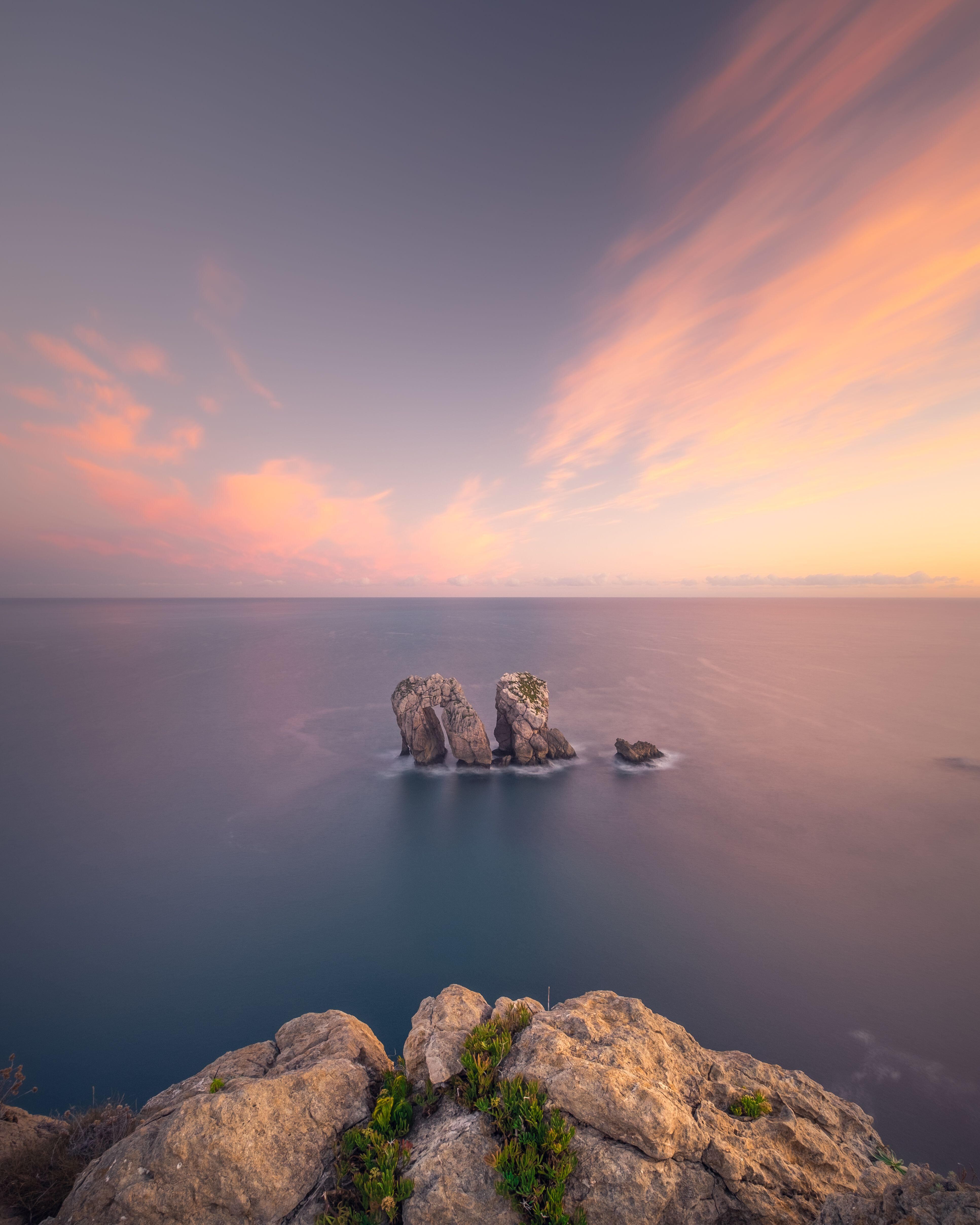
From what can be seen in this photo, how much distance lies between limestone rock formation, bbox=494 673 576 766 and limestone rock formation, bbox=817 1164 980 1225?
130ft

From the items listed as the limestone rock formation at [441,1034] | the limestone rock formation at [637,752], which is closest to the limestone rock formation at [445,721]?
the limestone rock formation at [637,752]

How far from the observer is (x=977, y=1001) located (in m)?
21.0

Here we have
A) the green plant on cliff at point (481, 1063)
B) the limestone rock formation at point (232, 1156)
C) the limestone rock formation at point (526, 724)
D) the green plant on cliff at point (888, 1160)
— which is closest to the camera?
the limestone rock formation at point (232, 1156)

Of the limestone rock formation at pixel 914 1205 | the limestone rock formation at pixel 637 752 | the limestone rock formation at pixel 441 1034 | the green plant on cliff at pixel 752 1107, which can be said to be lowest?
the limestone rock formation at pixel 637 752

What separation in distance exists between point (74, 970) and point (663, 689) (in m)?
76.3

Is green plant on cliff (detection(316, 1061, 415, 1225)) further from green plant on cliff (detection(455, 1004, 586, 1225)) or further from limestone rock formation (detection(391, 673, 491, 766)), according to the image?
limestone rock formation (detection(391, 673, 491, 766))

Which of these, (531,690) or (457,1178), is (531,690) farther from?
(457,1178)

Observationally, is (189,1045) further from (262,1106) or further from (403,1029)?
(262,1106)

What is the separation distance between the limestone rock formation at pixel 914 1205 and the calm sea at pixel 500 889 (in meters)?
15.5

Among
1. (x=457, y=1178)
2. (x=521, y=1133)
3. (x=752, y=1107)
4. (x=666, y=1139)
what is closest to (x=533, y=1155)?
(x=521, y=1133)

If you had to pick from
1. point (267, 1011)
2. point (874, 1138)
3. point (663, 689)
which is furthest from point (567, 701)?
point (874, 1138)

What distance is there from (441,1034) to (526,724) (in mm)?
37056

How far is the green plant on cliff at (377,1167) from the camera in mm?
7586

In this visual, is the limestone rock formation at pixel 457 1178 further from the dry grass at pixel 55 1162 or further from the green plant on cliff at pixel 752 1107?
the dry grass at pixel 55 1162
